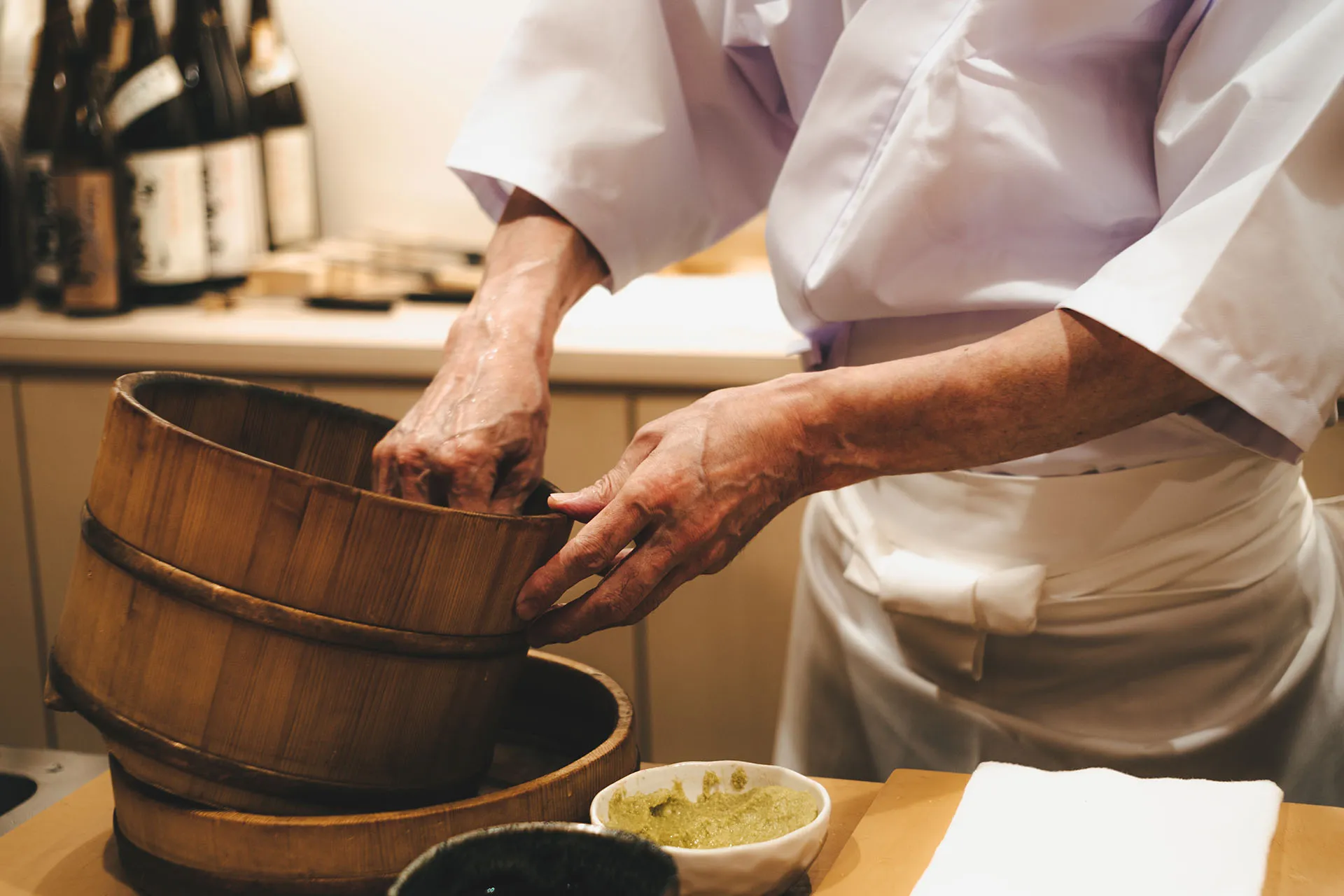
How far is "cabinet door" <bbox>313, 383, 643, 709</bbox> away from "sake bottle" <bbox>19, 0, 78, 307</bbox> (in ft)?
1.83

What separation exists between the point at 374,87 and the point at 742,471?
159 cm

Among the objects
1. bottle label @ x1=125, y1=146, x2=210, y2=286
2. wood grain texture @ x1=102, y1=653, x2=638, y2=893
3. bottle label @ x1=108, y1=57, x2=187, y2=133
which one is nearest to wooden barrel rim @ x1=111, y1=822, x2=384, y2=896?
wood grain texture @ x1=102, y1=653, x2=638, y2=893

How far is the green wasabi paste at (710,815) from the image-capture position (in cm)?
61

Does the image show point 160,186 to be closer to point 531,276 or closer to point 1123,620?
point 531,276

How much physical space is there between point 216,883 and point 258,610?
0.15 m

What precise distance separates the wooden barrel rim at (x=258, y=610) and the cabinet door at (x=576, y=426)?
3.23ft

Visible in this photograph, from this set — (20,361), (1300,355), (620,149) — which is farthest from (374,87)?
(1300,355)

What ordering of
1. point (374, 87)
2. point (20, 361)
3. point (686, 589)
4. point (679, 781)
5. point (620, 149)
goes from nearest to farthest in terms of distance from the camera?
point (679, 781)
point (620, 149)
point (686, 589)
point (20, 361)
point (374, 87)

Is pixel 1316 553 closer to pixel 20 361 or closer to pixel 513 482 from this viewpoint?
pixel 513 482

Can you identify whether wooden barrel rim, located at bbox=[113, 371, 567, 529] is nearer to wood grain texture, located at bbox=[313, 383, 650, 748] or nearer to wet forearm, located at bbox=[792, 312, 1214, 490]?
wet forearm, located at bbox=[792, 312, 1214, 490]

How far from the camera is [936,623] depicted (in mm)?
941

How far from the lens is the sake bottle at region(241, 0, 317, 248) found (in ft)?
6.64

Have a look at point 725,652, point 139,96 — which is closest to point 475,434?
point 725,652

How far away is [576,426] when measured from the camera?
160 cm
